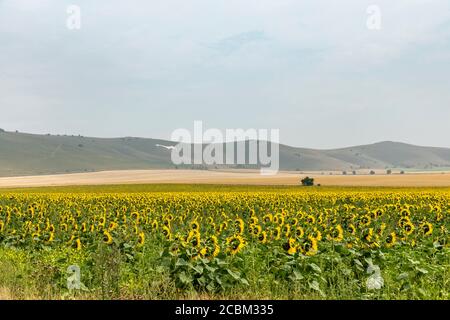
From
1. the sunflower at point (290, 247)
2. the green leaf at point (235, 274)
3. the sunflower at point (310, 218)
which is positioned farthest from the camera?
the sunflower at point (310, 218)

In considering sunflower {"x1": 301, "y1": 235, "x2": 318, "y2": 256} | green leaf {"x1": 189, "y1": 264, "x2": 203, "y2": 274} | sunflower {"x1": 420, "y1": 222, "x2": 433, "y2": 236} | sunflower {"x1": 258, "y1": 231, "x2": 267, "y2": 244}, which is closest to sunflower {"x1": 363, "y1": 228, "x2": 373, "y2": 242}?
sunflower {"x1": 301, "y1": 235, "x2": 318, "y2": 256}

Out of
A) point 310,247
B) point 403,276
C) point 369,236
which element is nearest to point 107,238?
point 310,247

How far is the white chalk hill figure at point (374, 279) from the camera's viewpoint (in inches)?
404

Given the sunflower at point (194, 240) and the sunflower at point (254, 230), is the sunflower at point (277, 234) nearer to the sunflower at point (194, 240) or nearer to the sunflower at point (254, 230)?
the sunflower at point (254, 230)

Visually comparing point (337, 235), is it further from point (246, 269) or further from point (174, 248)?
point (174, 248)

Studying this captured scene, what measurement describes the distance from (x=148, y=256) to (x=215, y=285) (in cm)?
313

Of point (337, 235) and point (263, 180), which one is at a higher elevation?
point (337, 235)

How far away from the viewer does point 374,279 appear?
34.0ft

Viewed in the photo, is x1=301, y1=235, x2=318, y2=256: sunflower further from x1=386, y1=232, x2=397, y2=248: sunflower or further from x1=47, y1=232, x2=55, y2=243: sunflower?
x1=47, y1=232, x2=55, y2=243: sunflower

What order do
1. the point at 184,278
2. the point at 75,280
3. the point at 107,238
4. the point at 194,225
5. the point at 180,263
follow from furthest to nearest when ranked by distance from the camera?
1. the point at 194,225
2. the point at 107,238
3. the point at 75,280
4. the point at 180,263
5. the point at 184,278

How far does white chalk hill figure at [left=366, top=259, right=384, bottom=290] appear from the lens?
404 inches

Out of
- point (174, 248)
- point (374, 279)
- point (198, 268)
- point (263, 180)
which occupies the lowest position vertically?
point (263, 180)

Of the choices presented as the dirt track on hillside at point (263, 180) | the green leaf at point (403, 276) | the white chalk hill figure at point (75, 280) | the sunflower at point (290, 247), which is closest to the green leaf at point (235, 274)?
the sunflower at point (290, 247)
